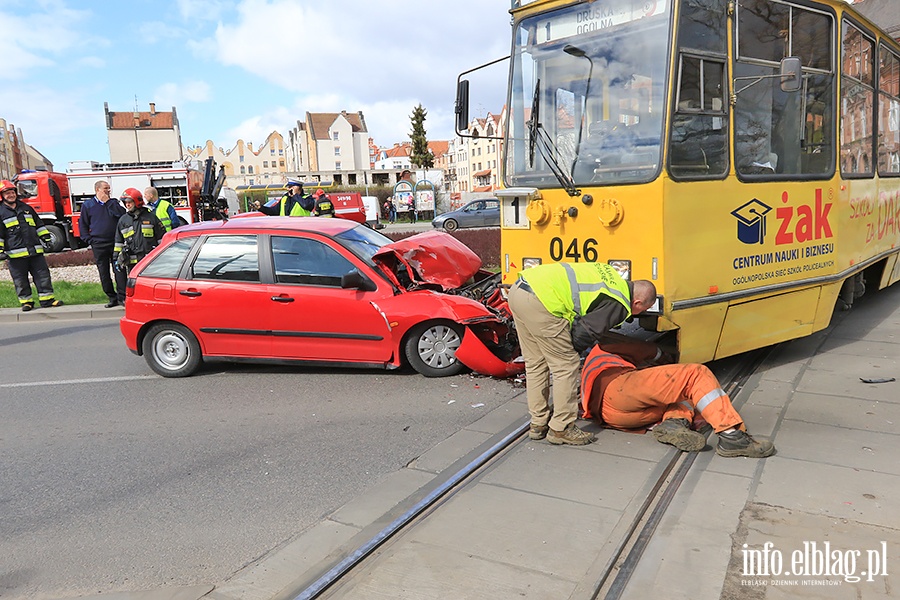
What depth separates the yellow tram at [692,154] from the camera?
533 cm

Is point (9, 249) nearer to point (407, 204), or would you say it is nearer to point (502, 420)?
point (502, 420)

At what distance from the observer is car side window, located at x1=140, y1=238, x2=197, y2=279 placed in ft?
23.1

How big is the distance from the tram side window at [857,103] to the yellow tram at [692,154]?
0.05 metres

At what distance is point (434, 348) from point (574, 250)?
1693 millimetres

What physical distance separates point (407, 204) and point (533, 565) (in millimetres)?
43868

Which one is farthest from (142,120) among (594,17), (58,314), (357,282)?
(594,17)

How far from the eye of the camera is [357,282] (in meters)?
6.58

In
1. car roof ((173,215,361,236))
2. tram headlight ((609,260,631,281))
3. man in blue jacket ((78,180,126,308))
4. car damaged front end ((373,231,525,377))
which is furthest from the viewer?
man in blue jacket ((78,180,126,308))

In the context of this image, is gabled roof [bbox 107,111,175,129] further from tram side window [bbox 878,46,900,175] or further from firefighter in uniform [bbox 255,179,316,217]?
tram side window [bbox 878,46,900,175]

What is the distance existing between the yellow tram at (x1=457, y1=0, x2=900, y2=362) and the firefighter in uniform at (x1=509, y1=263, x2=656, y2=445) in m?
0.96

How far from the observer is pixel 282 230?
694 cm

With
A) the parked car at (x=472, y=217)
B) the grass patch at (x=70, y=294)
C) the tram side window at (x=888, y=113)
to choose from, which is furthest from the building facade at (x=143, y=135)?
the tram side window at (x=888, y=113)

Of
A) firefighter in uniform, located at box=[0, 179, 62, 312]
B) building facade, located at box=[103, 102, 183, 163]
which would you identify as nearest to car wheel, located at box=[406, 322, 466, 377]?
firefighter in uniform, located at box=[0, 179, 62, 312]

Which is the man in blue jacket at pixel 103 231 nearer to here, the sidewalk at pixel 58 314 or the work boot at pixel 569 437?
the sidewalk at pixel 58 314
